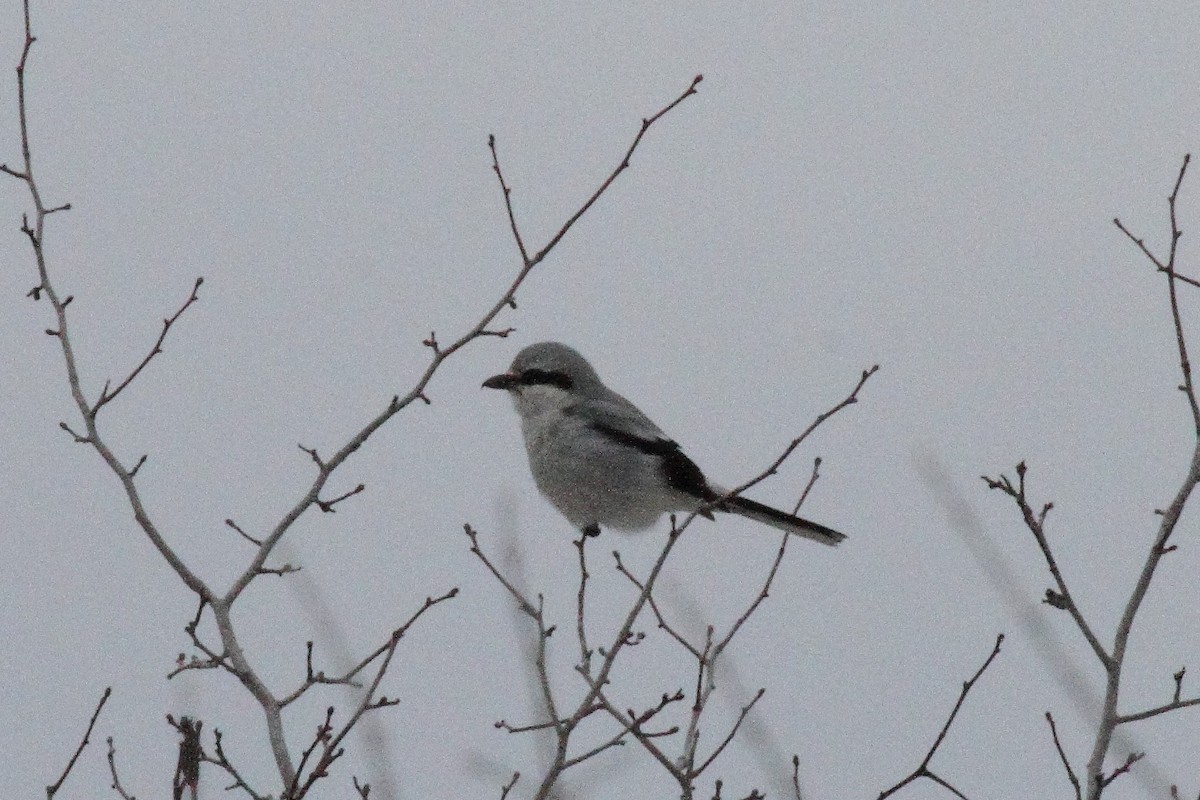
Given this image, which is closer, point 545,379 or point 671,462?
point 671,462

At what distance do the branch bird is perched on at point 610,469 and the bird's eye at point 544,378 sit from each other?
0.09 feet

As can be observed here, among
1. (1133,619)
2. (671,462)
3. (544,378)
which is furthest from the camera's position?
(544,378)

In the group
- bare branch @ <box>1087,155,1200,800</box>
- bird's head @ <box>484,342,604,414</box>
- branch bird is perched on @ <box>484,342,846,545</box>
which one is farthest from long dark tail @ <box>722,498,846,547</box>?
bare branch @ <box>1087,155,1200,800</box>

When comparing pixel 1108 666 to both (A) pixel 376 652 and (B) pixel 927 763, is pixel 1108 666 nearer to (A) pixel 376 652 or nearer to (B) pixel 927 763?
(B) pixel 927 763

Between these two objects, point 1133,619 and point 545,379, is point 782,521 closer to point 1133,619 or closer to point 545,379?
point 545,379

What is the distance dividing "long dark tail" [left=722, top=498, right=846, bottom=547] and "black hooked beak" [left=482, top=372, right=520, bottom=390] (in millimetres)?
1008

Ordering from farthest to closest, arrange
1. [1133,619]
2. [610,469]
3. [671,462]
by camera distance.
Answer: [671,462] < [610,469] < [1133,619]

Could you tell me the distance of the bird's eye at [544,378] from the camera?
599 cm

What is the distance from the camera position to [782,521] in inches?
227

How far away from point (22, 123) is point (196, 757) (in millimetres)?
1798

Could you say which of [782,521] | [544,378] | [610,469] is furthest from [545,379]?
[782,521]

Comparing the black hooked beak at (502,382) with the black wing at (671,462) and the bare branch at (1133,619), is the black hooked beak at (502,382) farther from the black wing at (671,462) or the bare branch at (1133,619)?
the bare branch at (1133,619)

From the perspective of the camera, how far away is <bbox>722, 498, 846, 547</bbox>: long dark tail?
568 centimetres

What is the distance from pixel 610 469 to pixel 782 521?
715 mm
